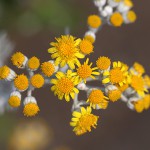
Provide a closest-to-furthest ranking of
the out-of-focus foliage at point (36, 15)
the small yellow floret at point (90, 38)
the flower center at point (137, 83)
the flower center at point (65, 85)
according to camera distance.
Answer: the flower center at point (65, 85), the small yellow floret at point (90, 38), the flower center at point (137, 83), the out-of-focus foliage at point (36, 15)

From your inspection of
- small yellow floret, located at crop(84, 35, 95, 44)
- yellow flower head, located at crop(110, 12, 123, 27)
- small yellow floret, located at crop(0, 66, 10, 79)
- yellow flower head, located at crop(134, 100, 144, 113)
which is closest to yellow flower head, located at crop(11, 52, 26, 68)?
small yellow floret, located at crop(0, 66, 10, 79)

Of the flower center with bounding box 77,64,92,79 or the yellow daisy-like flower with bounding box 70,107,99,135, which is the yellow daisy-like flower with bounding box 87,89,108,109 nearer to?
the yellow daisy-like flower with bounding box 70,107,99,135

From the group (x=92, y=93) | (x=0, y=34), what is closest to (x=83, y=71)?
(x=92, y=93)

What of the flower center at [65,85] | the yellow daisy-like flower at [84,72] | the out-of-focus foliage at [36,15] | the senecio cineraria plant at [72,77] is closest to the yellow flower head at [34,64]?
the senecio cineraria plant at [72,77]

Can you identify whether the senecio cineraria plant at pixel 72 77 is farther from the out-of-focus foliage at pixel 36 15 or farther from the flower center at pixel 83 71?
the out-of-focus foliage at pixel 36 15

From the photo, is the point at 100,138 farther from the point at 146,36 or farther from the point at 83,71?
the point at 83,71

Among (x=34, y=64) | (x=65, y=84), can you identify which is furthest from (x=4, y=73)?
(x=65, y=84)
